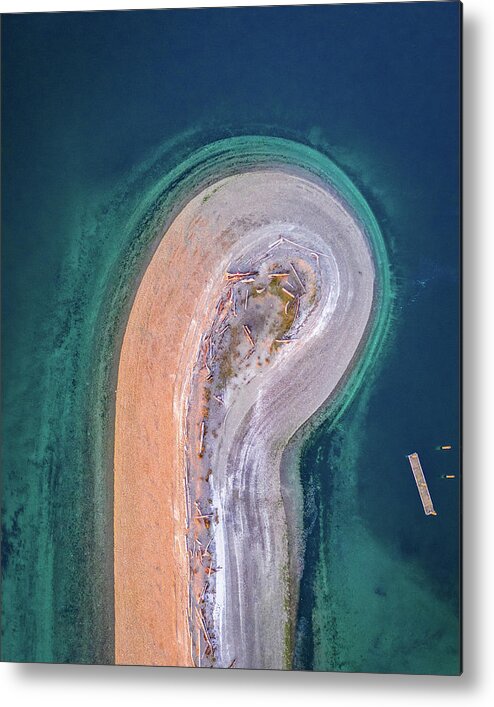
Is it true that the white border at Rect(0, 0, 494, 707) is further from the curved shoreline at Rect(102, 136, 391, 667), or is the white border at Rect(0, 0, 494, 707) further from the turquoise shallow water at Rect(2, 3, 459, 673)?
the curved shoreline at Rect(102, 136, 391, 667)

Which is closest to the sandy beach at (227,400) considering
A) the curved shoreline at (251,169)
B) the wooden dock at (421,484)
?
the curved shoreline at (251,169)

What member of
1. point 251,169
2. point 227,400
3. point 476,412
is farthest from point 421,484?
point 251,169

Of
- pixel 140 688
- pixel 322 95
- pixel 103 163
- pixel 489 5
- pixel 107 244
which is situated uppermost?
pixel 489 5

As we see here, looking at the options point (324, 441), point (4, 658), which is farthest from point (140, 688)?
point (324, 441)

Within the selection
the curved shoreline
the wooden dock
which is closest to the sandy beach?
the curved shoreline

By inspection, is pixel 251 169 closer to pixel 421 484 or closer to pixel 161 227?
pixel 161 227

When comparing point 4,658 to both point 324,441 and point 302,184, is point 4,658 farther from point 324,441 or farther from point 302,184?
point 302,184
